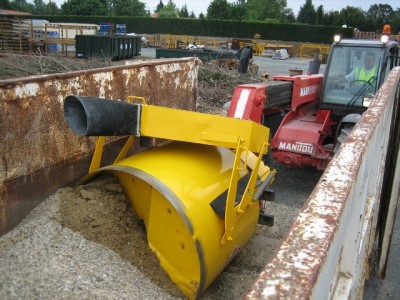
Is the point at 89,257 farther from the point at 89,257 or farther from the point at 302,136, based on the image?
the point at 302,136

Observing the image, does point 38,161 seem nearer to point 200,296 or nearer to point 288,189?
point 200,296

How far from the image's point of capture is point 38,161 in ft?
9.89

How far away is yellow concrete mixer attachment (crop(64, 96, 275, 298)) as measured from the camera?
2695 millimetres

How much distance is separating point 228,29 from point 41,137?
158 ft

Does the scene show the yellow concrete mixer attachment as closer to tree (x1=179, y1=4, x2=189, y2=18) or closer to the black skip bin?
the black skip bin

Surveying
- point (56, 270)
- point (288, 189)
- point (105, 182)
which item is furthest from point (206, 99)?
point (56, 270)

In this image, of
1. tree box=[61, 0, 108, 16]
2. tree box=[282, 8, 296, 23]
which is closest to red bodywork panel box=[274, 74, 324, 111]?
tree box=[61, 0, 108, 16]

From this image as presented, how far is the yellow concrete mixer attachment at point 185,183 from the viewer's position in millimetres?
2695

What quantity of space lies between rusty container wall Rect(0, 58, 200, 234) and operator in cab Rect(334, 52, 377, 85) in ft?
11.5

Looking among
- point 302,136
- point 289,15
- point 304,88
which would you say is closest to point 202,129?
point 302,136

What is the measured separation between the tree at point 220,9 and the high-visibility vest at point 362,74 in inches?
2267

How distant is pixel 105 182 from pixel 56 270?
80cm

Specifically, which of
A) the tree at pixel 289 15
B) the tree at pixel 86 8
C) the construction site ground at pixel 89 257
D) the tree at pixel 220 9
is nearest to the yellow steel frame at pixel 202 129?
the construction site ground at pixel 89 257

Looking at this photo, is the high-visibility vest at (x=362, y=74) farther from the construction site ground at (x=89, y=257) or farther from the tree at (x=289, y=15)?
the tree at (x=289, y=15)
